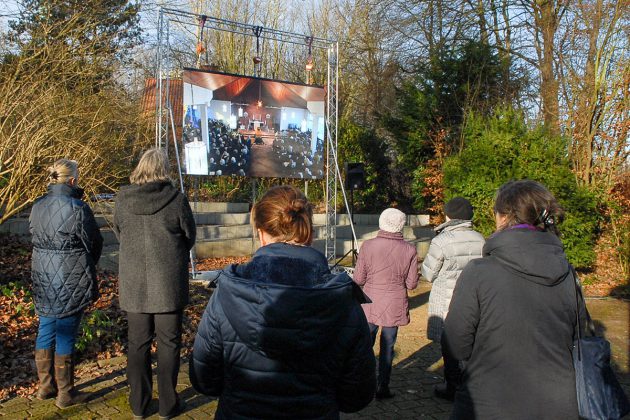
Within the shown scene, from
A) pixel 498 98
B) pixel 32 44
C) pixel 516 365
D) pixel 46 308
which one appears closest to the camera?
pixel 516 365

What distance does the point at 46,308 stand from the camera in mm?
3916

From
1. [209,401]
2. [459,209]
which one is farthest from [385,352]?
[209,401]

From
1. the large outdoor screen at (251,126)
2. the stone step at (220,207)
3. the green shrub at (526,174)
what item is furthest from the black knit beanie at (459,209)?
the stone step at (220,207)

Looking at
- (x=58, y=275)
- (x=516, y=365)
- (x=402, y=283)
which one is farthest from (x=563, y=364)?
(x=58, y=275)

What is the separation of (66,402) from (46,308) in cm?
74

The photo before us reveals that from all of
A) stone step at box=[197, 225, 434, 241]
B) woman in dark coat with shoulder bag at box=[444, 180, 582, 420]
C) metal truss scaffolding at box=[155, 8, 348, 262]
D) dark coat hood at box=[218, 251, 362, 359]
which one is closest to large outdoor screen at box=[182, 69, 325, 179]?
metal truss scaffolding at box=[155, 8, 348, 262]

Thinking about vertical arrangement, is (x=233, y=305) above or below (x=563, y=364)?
above

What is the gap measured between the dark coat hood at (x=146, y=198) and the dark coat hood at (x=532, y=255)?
2.22 m

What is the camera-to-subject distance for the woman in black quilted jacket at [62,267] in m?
3.91

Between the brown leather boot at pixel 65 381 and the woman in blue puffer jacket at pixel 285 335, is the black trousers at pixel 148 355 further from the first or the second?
the woman in blue puffer jacket at pixel 285 335

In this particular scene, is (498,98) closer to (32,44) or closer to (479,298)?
(32,44)

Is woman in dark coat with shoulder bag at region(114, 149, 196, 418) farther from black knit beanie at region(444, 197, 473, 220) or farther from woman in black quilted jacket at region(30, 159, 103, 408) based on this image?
black knit beanie at region(444, 197, 473, 220)

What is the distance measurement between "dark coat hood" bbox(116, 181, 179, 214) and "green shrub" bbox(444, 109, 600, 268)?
303 inches

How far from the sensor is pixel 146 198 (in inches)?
143
